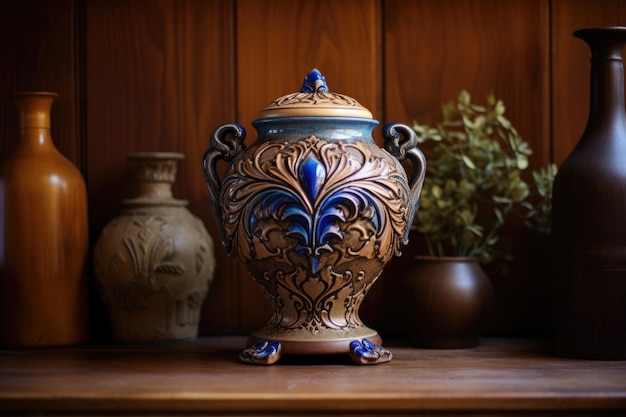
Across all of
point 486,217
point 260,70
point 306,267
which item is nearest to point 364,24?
point 260,70

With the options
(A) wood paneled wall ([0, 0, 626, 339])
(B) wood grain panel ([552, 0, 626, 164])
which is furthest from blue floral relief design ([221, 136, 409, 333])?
(B) wood grain panel ([552, 0, 626, 164])

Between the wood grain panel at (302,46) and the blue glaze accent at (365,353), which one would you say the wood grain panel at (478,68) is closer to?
the wood grain panel at (302,46)

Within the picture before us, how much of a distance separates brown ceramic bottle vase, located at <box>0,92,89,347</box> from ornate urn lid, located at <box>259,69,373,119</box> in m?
0.36

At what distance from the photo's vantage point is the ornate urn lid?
1.13 metres

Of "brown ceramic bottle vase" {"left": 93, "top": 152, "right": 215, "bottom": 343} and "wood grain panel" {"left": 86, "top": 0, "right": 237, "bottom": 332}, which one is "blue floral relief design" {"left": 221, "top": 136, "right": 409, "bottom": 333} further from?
"wood grain panel" {"left": 86, "top": 0, "right": 237, "bottom": 332}

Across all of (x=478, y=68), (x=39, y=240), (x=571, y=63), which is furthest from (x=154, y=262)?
(x=571, y=63)

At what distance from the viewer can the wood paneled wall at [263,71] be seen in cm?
142

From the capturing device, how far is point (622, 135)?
1188 millimetres

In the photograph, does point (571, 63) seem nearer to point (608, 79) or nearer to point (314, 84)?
point (608, 79)

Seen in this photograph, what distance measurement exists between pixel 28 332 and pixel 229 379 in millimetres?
414

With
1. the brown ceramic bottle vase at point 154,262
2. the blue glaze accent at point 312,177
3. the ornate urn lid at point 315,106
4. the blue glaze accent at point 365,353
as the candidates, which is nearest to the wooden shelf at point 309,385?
the blue glaze accent at point 365,353

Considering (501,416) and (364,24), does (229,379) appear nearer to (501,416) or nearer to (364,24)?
(501,416)

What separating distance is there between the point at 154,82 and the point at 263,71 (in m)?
0.18

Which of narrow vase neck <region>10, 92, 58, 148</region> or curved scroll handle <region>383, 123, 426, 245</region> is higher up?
narrow vase neck <region>10, 92, 58, 148</region>
